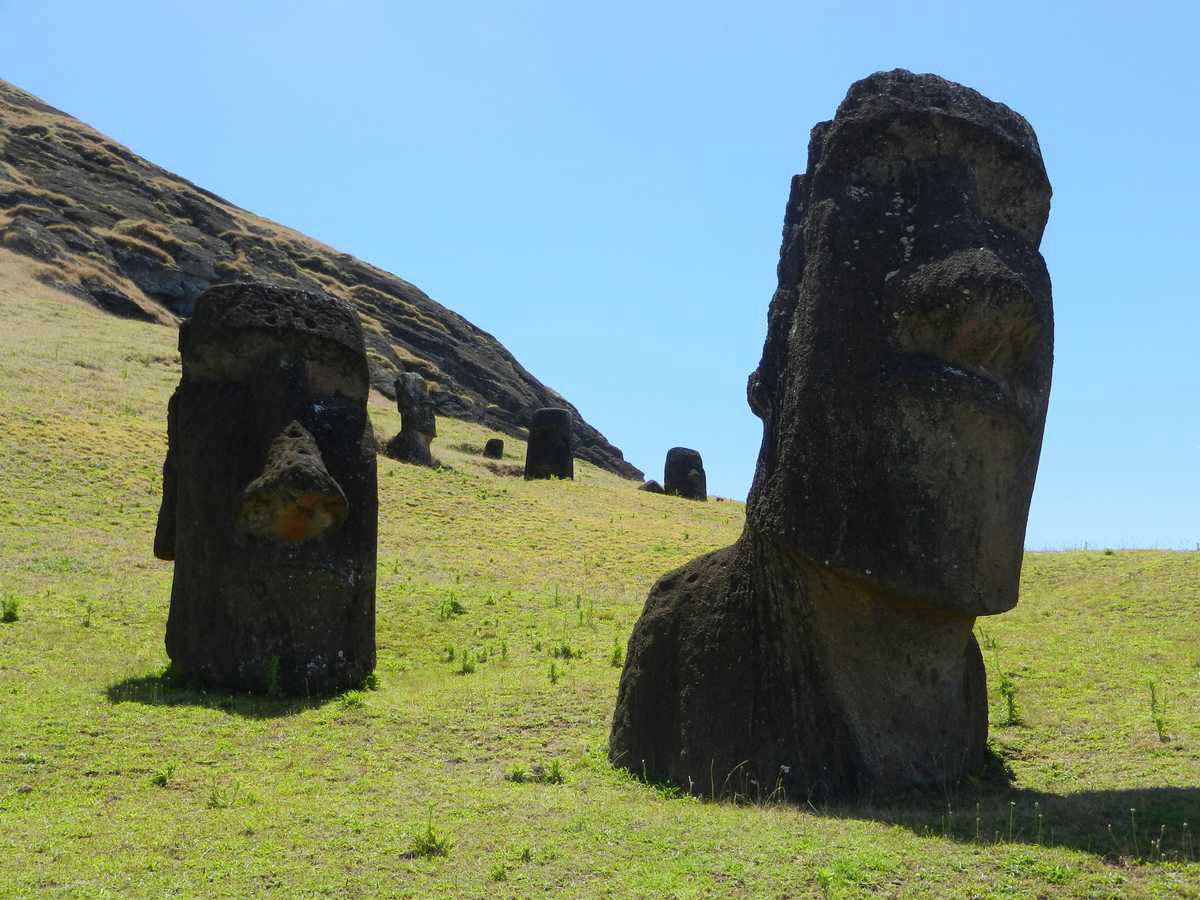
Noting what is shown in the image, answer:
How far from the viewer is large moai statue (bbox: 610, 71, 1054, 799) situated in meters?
7.61

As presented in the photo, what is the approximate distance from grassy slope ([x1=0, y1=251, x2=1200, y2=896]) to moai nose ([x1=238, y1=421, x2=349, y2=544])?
1.66 metres

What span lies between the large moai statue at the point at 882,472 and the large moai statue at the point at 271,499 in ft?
14.8

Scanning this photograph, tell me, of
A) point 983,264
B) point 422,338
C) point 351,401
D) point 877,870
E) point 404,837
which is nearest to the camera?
point 877,870

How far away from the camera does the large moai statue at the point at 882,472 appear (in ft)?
25.0

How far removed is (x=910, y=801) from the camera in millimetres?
7680

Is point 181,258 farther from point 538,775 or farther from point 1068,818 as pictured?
point 1068,818

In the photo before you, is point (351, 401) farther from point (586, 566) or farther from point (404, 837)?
point (586, 566)

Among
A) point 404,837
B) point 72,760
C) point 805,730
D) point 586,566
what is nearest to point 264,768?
point 72,760

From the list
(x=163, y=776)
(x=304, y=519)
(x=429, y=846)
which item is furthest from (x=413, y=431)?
(x=429, y=846)

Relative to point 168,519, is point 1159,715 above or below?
below

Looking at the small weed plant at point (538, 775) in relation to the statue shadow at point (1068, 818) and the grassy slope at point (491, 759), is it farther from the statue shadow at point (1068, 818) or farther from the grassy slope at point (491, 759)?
the statue shadow at point (1068, 818)

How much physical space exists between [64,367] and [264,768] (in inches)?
1223

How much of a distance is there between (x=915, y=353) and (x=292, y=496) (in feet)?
19.9

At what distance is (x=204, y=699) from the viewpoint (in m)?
11.3
